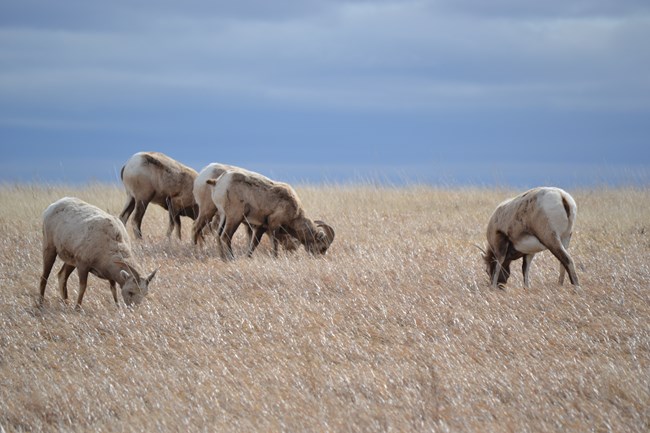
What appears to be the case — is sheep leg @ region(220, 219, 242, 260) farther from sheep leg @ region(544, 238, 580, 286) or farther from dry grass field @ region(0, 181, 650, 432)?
sheep leg @ region(544, 238, 580, 286)

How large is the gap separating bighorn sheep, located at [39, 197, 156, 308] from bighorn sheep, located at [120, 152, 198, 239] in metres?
5.19

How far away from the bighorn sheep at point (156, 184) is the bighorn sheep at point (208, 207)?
37.3 inches

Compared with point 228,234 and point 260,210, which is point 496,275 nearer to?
point 260,210

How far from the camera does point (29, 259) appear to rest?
503 inches

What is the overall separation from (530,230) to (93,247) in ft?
17.2

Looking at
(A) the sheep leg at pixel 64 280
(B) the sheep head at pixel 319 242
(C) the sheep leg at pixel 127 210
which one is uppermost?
(A) the sheep leg at pixel 64 280

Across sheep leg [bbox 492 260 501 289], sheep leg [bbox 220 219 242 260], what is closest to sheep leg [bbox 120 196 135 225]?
sheep leg [bbox 220 219 242 260]

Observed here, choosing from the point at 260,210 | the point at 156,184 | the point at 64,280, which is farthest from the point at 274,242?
the point at 64,280

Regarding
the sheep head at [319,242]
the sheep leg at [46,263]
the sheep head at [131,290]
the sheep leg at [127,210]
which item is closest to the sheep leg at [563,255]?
the sheep head at [319,242]

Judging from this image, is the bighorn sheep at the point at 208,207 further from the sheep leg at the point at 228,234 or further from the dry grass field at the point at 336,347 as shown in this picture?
the sheep leg at the point at 228,234

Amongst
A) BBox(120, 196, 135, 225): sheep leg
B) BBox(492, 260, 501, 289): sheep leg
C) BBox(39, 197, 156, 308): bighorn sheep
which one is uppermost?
BBox(39, 197, 156, 308): bighorn sheep

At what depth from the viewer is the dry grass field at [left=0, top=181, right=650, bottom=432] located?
622 centimetres

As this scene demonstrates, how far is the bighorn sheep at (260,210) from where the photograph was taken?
1312cm

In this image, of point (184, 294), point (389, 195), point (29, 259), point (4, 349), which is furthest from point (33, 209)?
point (4, 349)
